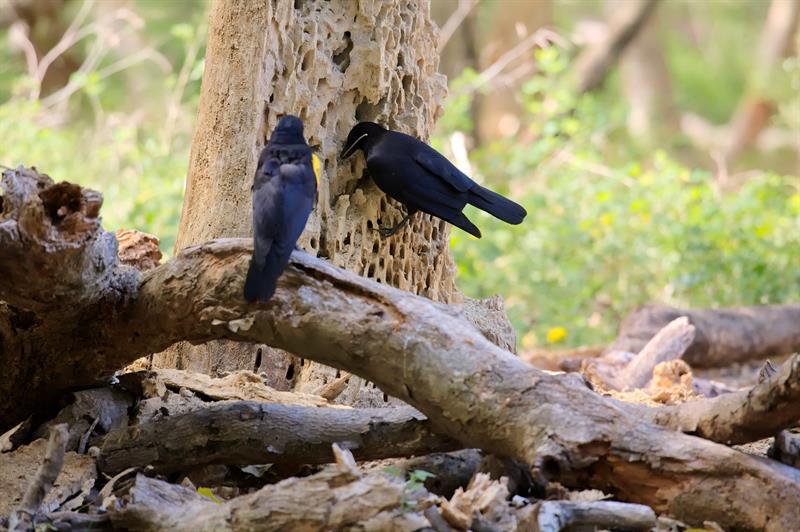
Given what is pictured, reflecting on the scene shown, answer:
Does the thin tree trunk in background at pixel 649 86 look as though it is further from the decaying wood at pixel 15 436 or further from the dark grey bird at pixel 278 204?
the decaying wood at pixel 15 436

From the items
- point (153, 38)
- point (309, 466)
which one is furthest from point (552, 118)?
point (309, 466)

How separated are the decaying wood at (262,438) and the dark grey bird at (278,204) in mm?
456

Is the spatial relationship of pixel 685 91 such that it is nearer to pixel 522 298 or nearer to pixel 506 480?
pixel 522 298

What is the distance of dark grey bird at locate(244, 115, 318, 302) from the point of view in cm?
277

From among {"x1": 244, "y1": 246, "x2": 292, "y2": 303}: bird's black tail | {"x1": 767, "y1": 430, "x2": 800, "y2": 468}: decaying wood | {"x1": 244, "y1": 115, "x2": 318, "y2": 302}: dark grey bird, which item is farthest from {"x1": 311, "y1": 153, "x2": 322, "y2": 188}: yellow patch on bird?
{"x1": 767, "y1": 430, "x2": 800, "y2": 468}: decaying wood

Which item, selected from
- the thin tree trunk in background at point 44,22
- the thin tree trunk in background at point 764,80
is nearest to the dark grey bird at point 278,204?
the thin tree trunk in background at point 44,22

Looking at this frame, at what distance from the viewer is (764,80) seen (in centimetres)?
1441

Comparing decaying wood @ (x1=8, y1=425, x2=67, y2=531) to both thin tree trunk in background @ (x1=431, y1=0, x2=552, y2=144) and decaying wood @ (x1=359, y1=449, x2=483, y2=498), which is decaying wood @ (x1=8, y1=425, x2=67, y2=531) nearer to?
decaying wood @ (x1=359, y1=449, x2=483, y2=498)

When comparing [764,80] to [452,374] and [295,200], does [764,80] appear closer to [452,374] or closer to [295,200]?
[295,200]

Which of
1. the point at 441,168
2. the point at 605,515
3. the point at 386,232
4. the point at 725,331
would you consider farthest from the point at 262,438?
the point at 725,331

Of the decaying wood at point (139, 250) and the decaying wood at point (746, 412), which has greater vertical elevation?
the decaying wood at point (139, 250)

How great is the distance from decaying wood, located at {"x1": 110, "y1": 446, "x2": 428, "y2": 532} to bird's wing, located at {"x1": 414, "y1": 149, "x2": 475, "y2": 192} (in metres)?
1.96

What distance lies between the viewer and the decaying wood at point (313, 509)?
2.29 metres

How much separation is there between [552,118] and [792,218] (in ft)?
7.49
